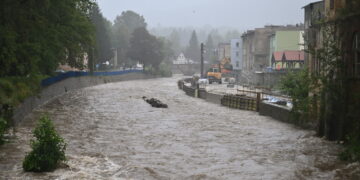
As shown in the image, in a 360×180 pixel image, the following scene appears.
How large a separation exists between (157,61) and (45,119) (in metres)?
122

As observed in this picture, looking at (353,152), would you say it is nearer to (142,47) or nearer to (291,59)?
(291,59)

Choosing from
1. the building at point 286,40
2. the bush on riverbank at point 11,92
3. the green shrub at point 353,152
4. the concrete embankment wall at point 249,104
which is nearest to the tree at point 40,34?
the bush on riverbank at point 11,92

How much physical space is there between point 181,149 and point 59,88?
38838mm

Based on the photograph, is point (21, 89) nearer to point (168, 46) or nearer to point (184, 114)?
point (184, 114)

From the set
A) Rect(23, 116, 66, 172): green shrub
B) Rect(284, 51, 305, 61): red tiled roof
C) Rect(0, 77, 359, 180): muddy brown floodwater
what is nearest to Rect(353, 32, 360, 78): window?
Rect(0, 77, 359, 180): muddy brown floodwater

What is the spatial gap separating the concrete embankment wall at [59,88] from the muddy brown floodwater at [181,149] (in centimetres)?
86

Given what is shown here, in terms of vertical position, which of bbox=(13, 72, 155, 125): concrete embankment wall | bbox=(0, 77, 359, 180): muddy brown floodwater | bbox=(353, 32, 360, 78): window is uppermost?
bbox=(353, 32, 360, 78): window

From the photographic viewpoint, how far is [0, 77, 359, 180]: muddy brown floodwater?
736 inches

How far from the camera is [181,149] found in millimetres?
24203

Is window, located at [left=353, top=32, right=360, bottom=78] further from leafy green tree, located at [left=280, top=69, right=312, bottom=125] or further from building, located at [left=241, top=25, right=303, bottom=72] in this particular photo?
building, located at [left=241, top=25, right=303, bottom=72]

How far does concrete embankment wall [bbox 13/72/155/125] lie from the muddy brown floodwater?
86 centimetres

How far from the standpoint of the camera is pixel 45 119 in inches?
719

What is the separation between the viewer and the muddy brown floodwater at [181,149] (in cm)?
1870

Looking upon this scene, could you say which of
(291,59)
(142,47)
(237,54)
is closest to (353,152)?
(291,59)
